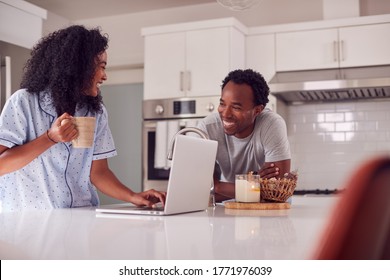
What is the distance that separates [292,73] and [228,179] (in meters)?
1.19

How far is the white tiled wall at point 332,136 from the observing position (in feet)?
7.97

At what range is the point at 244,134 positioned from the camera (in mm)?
1372

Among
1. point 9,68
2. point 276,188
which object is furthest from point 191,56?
point 276,188

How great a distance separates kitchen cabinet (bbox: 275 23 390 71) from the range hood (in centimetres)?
4

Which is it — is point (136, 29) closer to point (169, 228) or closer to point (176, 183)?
point (176, 183)

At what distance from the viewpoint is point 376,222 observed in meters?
0.17

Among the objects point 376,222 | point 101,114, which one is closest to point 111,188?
point 101,114

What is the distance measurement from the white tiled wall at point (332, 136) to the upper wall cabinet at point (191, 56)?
17.8 inches

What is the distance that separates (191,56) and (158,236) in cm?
203

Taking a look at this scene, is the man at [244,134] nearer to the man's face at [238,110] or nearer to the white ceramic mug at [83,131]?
the man's face at [238,110]

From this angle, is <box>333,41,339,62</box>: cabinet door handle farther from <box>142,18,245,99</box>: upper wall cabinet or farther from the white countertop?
the white countertop

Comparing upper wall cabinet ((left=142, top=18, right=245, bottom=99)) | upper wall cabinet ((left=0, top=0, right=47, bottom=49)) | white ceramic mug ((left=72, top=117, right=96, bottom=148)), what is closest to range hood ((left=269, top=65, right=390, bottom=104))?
upper wall cabinet ((left=142, top=18, right=245, bottom=99))

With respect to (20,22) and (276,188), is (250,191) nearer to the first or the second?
(276,188)

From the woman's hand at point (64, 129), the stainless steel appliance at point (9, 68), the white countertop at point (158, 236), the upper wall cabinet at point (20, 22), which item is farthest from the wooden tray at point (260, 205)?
the upper wall cabinet at point (20, 22)
